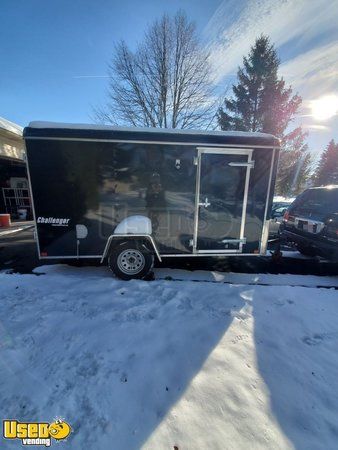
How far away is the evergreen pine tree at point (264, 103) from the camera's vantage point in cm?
1709

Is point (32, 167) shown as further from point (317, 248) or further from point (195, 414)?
point (317, 248)

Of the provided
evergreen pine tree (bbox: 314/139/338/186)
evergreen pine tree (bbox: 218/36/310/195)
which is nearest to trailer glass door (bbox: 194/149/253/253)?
evergreen pine tree (bbox: 218/36/310/195)

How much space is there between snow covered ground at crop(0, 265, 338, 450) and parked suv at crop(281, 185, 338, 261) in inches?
56.4

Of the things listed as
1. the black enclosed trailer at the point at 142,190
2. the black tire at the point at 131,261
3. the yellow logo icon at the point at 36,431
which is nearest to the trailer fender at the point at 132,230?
the black enclosed trailer at the point at 142,190

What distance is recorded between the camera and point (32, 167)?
12.7 ft

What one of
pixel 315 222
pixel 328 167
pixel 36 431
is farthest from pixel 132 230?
pixel 328 167

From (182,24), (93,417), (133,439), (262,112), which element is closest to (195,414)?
(133,439)

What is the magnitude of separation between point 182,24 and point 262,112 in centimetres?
873

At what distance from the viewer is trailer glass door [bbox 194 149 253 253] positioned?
422 cm

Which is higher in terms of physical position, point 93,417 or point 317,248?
point 317,248

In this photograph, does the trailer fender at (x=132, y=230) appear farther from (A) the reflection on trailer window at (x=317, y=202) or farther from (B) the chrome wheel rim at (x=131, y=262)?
(A) the reflection on trailer window at (x=317, y=202)

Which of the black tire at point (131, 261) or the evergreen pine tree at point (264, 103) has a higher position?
the evergreen pine tree at point (264, 103)

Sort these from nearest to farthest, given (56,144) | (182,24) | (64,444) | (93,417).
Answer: (64,444) → (93,417) → (56,144) → (182,24)

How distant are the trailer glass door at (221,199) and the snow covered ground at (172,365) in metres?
1.00
